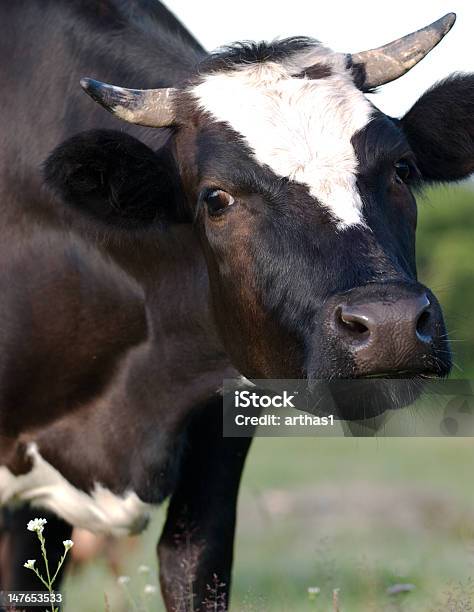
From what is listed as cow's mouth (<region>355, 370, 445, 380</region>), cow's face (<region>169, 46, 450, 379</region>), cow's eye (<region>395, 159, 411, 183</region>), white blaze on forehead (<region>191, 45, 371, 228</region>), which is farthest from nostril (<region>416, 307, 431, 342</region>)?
cow's eye (<region>395, 159, 411, 183</region>)

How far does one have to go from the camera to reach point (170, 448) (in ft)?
21.6

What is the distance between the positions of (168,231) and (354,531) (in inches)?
227

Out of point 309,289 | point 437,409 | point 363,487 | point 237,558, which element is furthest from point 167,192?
point 363,487

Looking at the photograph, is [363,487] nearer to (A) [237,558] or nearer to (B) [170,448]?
(A) [237,558]

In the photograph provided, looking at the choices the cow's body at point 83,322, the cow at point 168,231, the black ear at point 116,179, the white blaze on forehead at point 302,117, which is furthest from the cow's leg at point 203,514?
the white blaze on forehead at point 302,117

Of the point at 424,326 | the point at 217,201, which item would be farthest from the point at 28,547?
the point at 424,326

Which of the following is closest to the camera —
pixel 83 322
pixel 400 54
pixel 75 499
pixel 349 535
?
pixel 400 54

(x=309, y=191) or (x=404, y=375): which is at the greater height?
(x=309, y=191)

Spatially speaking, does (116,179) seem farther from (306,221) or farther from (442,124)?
(442,124)

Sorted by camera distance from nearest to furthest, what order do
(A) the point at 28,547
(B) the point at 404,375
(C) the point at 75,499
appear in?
(B) the point at 404,375, (C) the point at 75,499, (A) the point at 28,547

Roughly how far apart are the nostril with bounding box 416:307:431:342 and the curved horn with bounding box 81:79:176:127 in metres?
1.75

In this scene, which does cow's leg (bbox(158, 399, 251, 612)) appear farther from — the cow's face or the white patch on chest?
the cow's face

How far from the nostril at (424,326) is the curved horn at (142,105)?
1.75m

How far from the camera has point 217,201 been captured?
221 inches
